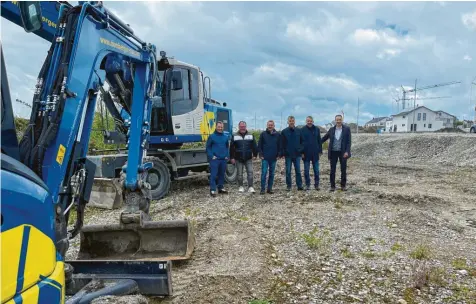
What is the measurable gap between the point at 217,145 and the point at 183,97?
1.42m

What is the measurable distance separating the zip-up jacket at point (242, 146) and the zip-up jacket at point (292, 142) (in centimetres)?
83

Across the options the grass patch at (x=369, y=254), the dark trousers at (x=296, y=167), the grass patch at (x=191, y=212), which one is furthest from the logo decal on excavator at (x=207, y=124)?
the grass patch at (x=369, y=254)

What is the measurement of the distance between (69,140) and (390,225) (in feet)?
19.2

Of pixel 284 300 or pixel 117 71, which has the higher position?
pixel 117 71

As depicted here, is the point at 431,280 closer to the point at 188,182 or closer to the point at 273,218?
the point at 273,218

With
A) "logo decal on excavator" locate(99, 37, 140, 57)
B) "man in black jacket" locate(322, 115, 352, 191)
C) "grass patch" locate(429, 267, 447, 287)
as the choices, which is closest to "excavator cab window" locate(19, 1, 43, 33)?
"logo decal on excavator" locate(99, 37, 140, 57)

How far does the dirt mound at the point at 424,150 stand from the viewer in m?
20.0

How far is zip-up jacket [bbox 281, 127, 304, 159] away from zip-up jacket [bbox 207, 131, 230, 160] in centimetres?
154

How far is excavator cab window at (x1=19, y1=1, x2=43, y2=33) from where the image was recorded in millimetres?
2424

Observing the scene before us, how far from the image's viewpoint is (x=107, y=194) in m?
8.64

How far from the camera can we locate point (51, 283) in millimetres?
2150

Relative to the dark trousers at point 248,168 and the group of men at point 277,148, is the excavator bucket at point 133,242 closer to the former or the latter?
the group of men at point 277,148

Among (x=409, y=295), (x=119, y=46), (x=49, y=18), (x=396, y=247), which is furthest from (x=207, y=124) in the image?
(x=49, y=18)

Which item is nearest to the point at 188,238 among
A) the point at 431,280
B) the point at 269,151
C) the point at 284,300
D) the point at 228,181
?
the point at 284,300
